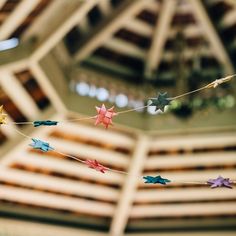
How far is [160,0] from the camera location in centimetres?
1040

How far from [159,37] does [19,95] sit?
9.93 feet

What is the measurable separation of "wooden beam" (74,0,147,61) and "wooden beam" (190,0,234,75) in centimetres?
102

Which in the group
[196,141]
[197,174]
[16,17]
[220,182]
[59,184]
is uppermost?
[196,141]

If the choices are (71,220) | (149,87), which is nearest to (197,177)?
(149,87)

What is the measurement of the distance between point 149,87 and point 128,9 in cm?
183

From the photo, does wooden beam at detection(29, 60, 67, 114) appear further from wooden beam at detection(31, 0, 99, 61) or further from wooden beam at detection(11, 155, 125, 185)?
wooden beam at detection(11, 155, 125, 185)

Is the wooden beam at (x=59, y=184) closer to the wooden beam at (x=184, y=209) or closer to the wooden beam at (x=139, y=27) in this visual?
the wooden beam at (x=184, y=209)

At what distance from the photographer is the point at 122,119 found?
9.78 m

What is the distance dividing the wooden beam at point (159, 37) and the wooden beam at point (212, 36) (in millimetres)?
496

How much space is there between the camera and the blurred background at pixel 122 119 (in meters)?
9.39

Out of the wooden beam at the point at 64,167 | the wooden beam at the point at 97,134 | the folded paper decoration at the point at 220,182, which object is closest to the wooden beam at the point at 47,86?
the wooden beam at the point at 97,134

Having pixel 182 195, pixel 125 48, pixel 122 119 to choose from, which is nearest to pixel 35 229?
pixel 182 195

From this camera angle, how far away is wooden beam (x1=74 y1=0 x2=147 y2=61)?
31.7 ft

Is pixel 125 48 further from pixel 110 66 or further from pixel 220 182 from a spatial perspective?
pixel 220 182
